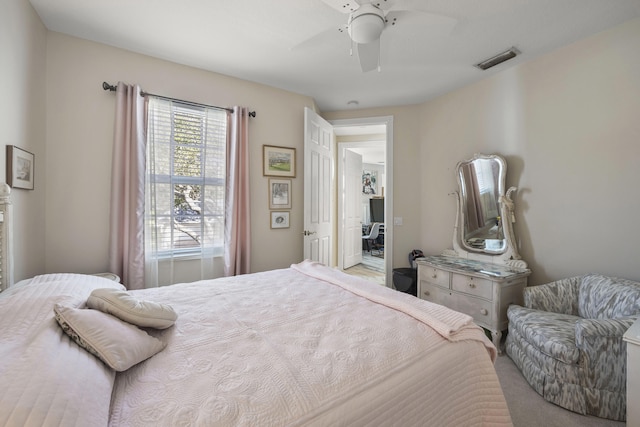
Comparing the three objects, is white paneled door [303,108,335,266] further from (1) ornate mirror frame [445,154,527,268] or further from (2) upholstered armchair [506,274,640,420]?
(2) upholstered armchair [506,274,640,420]

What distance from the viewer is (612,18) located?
203cm

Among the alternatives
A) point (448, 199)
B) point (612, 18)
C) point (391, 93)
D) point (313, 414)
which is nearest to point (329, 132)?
point (391, 93)

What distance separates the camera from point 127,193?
7.89 feet

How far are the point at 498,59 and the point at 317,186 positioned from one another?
7.33 ft

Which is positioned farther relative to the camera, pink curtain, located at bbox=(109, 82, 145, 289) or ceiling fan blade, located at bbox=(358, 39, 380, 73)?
pink curtain, located at bbox=(109, 82, 145, 289)

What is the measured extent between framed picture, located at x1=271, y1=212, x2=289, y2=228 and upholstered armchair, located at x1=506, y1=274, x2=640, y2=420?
2402 millimetres

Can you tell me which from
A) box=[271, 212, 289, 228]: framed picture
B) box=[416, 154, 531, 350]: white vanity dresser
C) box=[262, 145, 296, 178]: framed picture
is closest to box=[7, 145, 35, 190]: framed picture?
box=[262, 145, 296, 178]: framed picture

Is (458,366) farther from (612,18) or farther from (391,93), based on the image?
(391,93)

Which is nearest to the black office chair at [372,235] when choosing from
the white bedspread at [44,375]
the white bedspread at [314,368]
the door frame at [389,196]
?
the door frame at [389,196]

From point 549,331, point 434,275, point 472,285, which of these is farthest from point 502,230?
point 549,331

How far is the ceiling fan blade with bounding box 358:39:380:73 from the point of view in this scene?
188 centimetres

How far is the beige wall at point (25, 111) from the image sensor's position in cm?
165

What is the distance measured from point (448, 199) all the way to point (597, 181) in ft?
4.45

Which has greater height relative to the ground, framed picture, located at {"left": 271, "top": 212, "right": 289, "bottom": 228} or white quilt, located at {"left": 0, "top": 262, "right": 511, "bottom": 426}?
framed picture, located at {"left": 271, "top": 212, "right": 289, "bottom": 228}
